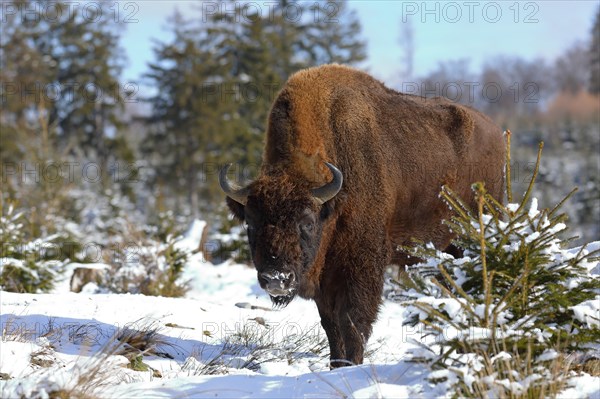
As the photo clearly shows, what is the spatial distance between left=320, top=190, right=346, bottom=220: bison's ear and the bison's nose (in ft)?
2.91

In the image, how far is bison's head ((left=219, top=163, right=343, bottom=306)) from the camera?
5.88 m

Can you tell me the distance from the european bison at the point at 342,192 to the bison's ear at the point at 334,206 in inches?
0.4

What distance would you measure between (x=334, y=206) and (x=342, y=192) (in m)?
0.19

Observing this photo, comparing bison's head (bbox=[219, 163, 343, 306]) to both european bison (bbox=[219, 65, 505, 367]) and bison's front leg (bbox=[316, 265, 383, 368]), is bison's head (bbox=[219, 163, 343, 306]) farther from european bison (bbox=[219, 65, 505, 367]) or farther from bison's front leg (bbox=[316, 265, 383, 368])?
bison's front leg (bbox=[316, 265, 383, 368])

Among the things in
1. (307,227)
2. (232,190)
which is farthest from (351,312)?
(232,190)

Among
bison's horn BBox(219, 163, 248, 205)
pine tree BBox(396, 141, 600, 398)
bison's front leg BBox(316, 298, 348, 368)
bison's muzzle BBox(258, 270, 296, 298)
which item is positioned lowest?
bison's front leg BBox(316, 298, 348, 368)

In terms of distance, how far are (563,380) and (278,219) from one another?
9.88 feet

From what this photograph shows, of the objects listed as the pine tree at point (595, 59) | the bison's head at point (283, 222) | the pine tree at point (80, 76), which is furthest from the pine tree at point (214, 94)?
the bison's head at point (283, 222)

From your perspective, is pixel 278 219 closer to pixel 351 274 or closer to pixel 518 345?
pixel 351 274

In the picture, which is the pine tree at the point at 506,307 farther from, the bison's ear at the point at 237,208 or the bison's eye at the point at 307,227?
the bison's ear at the point at 237,208

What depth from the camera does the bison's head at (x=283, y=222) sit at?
A: 588 centimetres

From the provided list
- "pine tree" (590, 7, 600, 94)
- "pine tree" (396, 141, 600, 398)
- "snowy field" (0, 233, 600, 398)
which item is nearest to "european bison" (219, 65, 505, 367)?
"snowy field" (0, 233, 600, 398)

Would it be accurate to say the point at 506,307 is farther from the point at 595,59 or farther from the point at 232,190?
the point at 595,59

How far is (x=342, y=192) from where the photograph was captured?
6.66 metres
